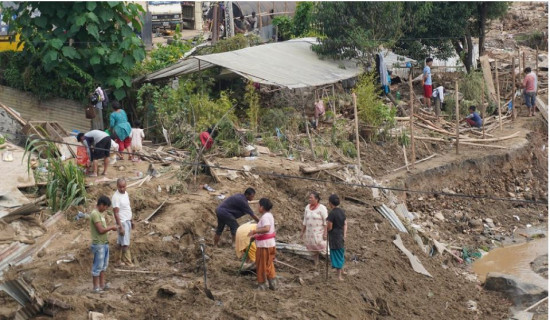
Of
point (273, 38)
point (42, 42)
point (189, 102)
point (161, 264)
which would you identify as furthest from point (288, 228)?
point (273, 38)

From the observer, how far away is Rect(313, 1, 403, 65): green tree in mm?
21984

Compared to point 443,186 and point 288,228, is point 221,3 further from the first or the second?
point 288,228

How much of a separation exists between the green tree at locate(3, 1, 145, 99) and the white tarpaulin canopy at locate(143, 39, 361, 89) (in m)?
1.06

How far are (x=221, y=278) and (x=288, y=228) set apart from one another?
2.58 metres

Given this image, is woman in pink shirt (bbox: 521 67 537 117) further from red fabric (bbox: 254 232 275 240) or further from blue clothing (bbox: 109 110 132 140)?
red fabric (bbox: 254 232 275 240)

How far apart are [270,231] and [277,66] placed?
376 inches

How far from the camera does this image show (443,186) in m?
19.0

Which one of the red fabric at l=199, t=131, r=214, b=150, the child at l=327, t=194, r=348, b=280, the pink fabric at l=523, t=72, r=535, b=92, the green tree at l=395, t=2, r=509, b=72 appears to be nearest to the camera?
the child at l=327, t=194, r=348, b=280

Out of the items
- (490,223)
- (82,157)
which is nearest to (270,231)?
(82,157)

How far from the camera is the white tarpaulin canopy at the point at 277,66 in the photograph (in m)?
18.4

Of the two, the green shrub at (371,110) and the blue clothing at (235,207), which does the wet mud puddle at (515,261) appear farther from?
the blue clothing at (235,207)

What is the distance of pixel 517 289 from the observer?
45.7ft

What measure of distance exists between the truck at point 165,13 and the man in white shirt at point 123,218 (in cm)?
1970

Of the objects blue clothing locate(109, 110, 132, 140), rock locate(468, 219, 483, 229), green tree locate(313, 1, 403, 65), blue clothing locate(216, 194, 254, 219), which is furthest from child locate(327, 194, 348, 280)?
green tree locate(313, 1, 403, 65)
